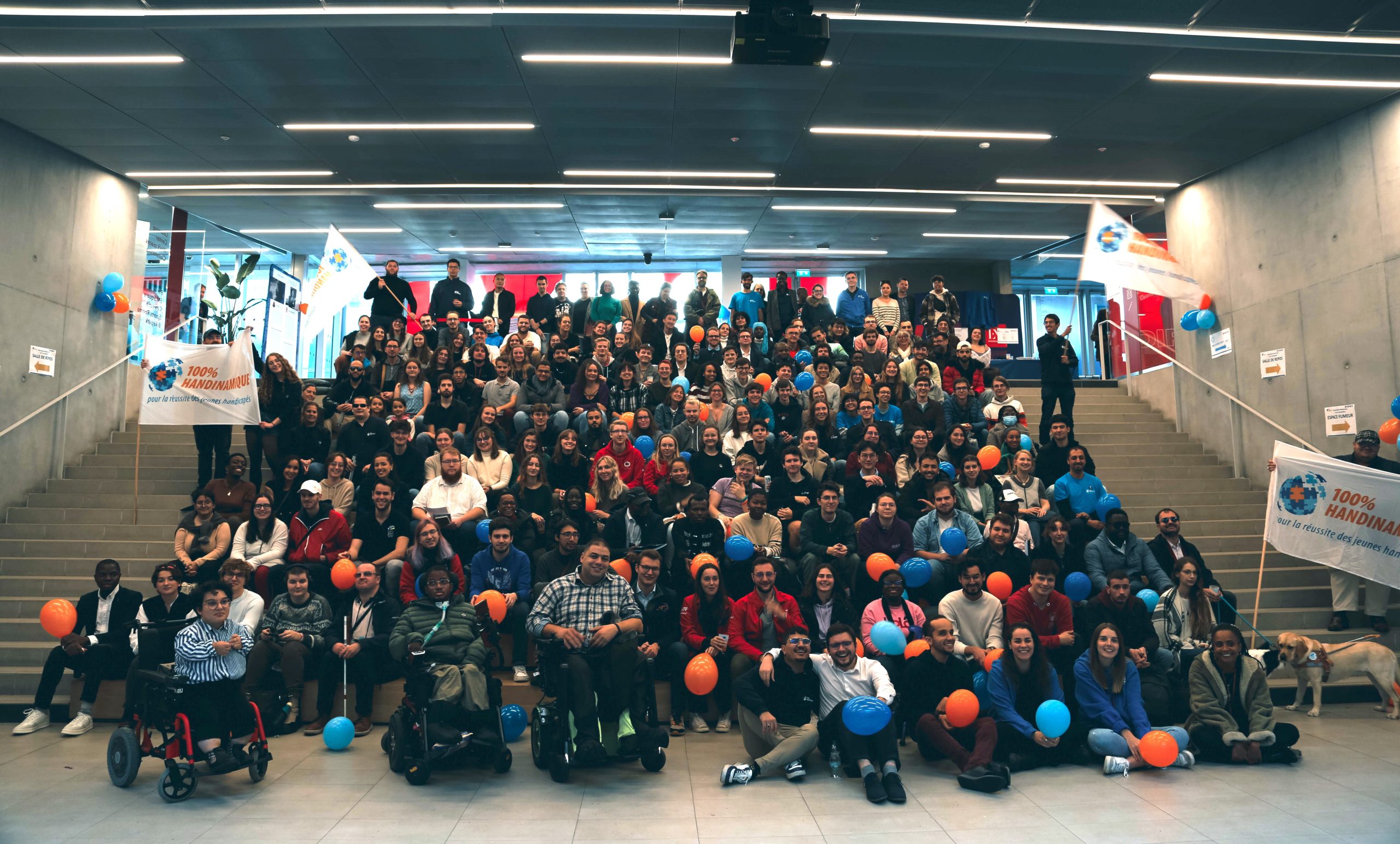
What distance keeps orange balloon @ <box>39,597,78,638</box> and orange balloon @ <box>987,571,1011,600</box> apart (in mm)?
6667

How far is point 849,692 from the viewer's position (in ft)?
17.8

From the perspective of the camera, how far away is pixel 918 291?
59.2 ft

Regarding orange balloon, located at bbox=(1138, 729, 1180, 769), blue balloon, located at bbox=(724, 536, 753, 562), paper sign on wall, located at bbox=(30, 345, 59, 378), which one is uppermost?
paper sign on wall, located at bbox=(30, 345, 59, 378)

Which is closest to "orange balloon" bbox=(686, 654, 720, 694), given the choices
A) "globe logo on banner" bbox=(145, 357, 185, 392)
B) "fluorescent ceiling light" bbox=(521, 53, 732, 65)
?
"fluorescent ceiling light" bbox=(521, 53, 732, 65)

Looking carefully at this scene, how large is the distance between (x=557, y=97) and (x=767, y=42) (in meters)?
4.00

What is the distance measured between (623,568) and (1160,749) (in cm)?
366

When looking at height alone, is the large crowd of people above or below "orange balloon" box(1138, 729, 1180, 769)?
above

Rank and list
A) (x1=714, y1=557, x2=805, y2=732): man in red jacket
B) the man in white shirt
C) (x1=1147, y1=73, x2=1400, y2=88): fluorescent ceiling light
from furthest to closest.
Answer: (x1=1147, y1=73, x2=1400, y2=88): fluorescent ceiling light
(x1=714, y1=557, x2=805, y2=732): man in red jacket
the man in white shirt

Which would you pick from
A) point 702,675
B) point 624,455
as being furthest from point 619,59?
point 702,675

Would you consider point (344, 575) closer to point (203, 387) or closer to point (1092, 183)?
point (203, 387)

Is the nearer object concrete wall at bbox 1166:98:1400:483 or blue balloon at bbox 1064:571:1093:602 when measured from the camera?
blue balloon at bbox 1064:571:1093:602

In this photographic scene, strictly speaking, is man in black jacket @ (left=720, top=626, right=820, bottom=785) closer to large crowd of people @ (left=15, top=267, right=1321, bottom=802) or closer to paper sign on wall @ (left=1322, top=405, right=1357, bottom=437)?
large crowd of people @ (left=15, top=267, right=1321, bottom=802)

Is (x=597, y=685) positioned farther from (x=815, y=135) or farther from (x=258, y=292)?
(x=258, y=292)

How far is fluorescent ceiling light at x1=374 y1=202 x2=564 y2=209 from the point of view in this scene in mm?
13609
